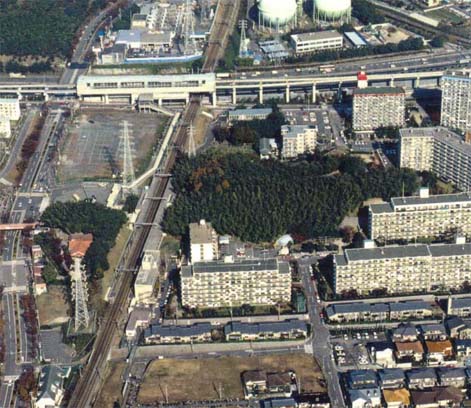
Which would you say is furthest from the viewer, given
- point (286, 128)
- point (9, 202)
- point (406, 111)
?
point (406, 111)

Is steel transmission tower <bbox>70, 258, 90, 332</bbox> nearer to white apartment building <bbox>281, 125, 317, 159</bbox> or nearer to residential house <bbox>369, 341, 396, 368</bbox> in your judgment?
residential house <bbox>369, 341, 396, 368</bbox>

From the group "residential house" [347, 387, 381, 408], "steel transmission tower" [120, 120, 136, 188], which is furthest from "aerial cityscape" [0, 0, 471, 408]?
"steel transmission tower" [120, 120, 136, 188]

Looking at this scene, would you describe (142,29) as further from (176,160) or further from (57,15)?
(176,160)

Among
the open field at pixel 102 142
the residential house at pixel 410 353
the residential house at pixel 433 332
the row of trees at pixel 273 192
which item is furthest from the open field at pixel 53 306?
the residential house at pixel 433 332

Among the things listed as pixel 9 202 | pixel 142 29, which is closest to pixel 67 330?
pixel 9 202

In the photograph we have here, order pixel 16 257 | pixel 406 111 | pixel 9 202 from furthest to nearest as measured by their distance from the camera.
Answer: pixel 406 111, pixel 9 202, pixel 16 257
